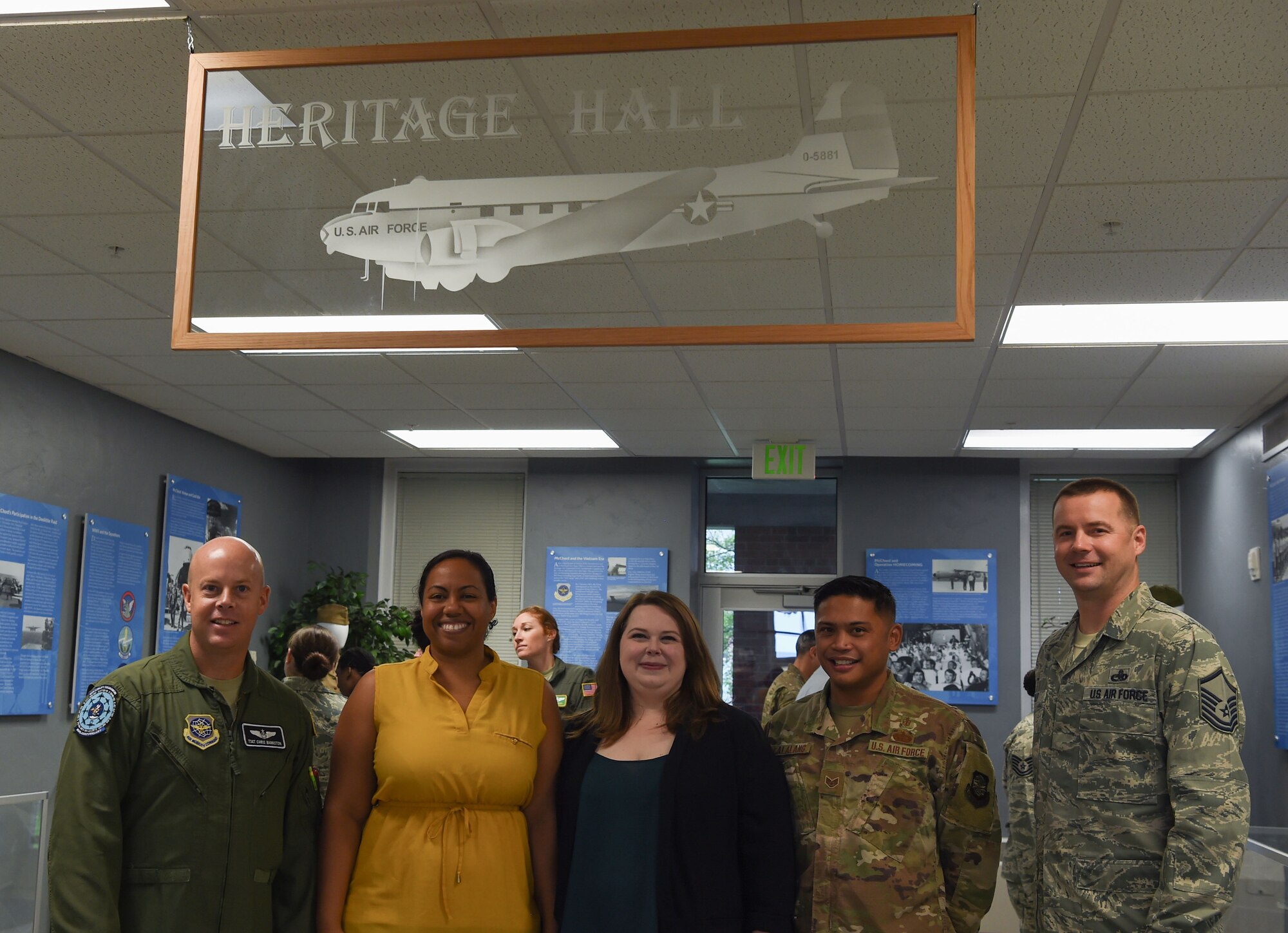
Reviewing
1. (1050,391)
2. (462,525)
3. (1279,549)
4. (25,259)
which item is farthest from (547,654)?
(462,525)

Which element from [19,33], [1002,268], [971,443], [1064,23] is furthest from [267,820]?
[971,443]

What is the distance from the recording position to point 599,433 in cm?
792

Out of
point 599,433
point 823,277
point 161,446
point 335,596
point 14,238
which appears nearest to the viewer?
point 823,277

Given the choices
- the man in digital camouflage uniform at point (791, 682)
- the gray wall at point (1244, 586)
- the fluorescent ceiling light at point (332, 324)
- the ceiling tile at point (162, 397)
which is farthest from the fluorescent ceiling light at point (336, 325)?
the gray wall at point (1244, 586)

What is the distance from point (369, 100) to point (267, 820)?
1.59m

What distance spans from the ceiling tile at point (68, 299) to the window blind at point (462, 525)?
4115 mm

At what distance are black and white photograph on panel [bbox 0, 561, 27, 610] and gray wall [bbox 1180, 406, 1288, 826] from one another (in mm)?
6356

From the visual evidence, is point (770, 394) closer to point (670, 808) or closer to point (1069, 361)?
point (1069, 361)

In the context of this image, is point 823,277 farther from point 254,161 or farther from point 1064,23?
point 254,161

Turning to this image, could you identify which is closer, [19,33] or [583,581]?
[19,33]

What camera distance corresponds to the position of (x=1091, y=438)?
7.67 m

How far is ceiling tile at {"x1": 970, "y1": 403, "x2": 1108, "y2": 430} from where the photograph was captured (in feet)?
22.4

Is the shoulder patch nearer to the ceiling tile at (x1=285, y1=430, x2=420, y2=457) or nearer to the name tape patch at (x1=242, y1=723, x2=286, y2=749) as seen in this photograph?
the name tape patch at (x1=242, y1=723, x2=286, y2=749)

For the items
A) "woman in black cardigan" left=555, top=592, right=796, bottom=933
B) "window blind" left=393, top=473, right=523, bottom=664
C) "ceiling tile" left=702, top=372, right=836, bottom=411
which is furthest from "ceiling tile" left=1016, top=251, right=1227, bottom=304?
"window blind" left=393, top=473, right=523, bottom=664
